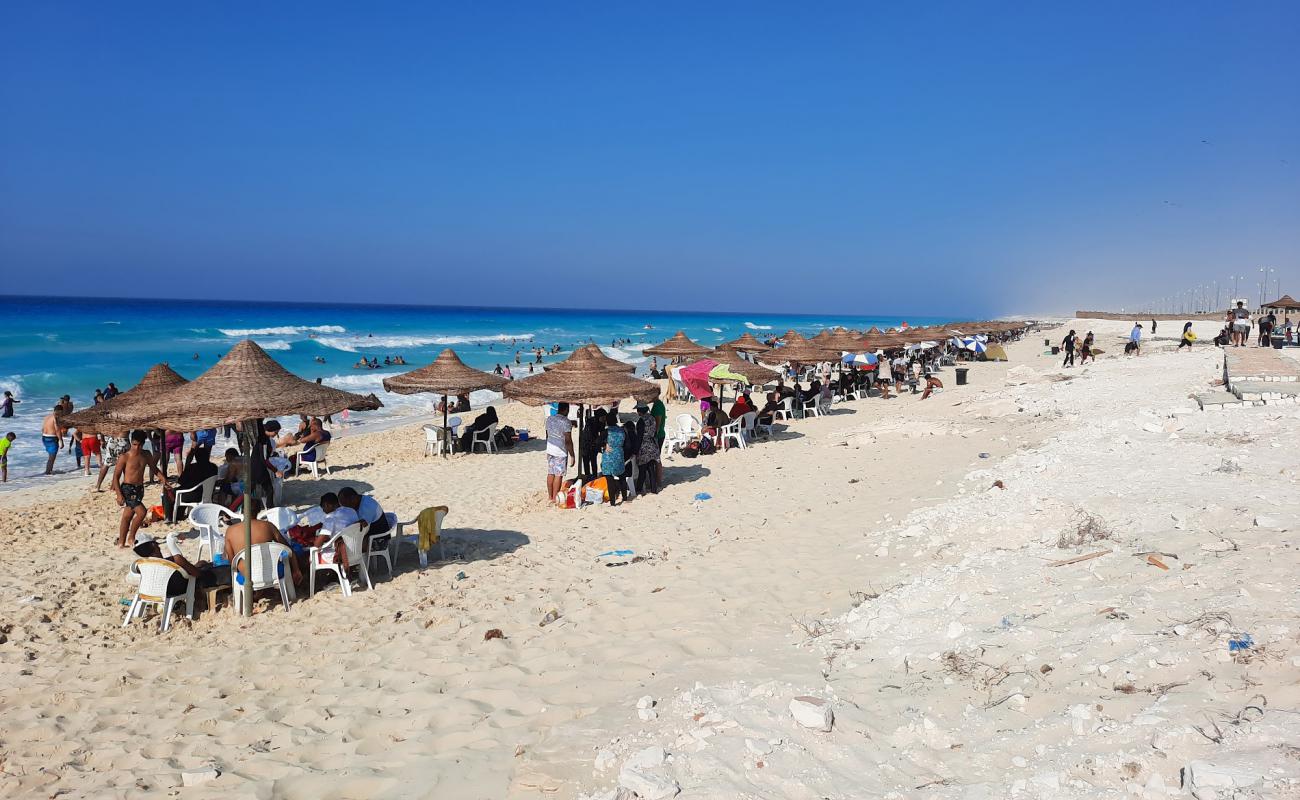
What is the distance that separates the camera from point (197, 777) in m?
3.65

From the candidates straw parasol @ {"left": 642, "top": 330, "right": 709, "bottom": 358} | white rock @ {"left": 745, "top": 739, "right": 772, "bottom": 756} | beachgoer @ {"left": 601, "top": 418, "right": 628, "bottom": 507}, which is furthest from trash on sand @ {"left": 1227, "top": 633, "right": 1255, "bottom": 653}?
straw parasol @ {"left": 642, "top": 330, "right": 709, "bottom": 358}

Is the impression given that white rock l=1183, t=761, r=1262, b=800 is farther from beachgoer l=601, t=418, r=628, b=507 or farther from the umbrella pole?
beachgoer l=601, t=418, r=628, b=507

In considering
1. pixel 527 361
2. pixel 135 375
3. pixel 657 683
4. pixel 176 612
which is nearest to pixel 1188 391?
pixel 657 683

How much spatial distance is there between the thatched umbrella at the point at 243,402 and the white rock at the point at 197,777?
2.38 m

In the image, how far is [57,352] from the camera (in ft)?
152

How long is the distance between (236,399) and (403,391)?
808 centimetres

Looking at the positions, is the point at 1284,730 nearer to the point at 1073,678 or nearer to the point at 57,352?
the point at 1073,678

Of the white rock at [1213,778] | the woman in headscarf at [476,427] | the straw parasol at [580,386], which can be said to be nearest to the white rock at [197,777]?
the white rock at [1213,778]

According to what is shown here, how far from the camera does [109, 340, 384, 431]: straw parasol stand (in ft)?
18.0

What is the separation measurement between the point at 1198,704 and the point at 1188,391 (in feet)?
40.0

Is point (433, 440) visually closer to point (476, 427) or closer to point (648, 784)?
point (476, 427)

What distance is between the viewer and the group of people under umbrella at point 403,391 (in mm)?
5691

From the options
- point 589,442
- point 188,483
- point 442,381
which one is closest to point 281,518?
point 188,483

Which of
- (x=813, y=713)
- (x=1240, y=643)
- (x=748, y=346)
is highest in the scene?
(x=748, y=346)
